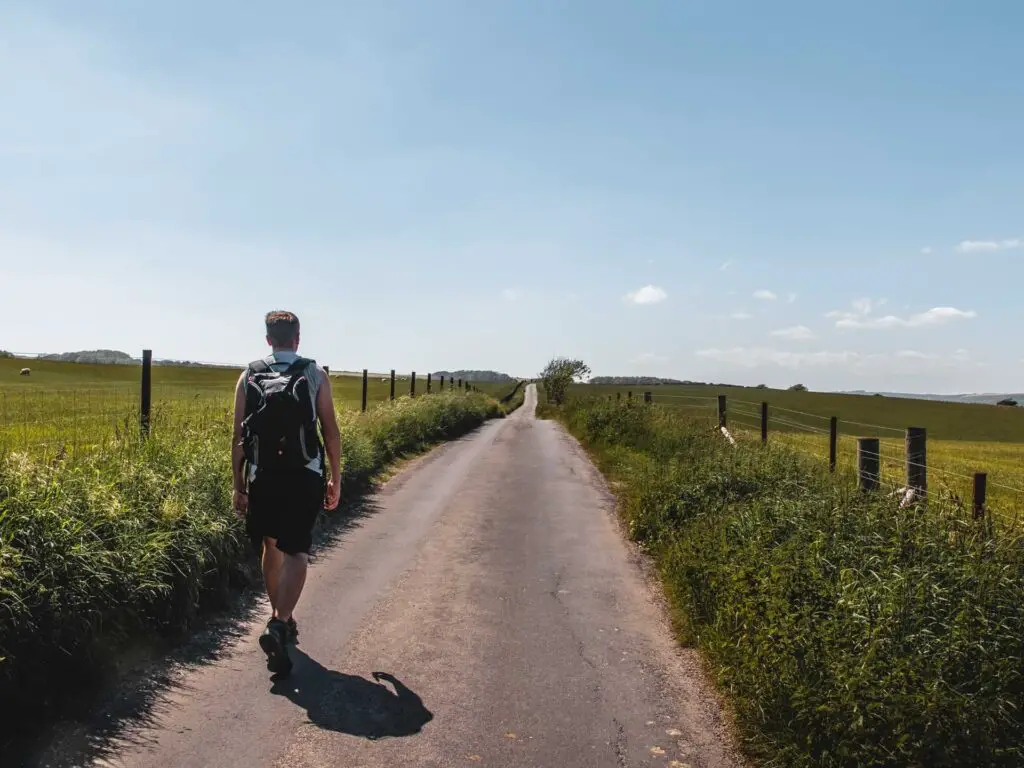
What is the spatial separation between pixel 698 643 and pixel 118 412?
10.1 metres

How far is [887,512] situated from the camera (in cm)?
551

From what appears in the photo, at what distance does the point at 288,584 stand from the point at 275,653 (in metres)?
0.40

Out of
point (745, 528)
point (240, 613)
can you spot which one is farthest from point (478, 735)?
point (745, 528)

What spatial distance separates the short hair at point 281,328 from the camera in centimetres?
452

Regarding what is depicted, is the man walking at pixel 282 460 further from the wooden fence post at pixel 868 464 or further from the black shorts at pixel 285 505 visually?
the wooden fence post at pixel 868 464

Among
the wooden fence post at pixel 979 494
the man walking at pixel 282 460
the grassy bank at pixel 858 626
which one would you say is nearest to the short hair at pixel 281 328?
the man walking at pixel 282 460

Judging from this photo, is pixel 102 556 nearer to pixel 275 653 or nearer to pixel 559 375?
pixel 275 653

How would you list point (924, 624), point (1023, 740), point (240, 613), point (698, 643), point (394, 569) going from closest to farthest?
point (1023, 740) < point (924, 624) < point (698, 643) < point (240, 613) < point (394, 569)

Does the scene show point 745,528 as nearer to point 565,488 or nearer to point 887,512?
point 887,512

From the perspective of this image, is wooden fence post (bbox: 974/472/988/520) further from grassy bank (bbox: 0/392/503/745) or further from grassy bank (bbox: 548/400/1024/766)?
grassy bank (bbox: 0/392/503/745)

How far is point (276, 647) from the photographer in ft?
13.5

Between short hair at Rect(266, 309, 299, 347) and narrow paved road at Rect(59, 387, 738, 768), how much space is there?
200 cm

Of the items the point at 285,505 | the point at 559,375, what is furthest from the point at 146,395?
the point at 559,375

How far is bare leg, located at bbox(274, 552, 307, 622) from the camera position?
4320 millimetres
